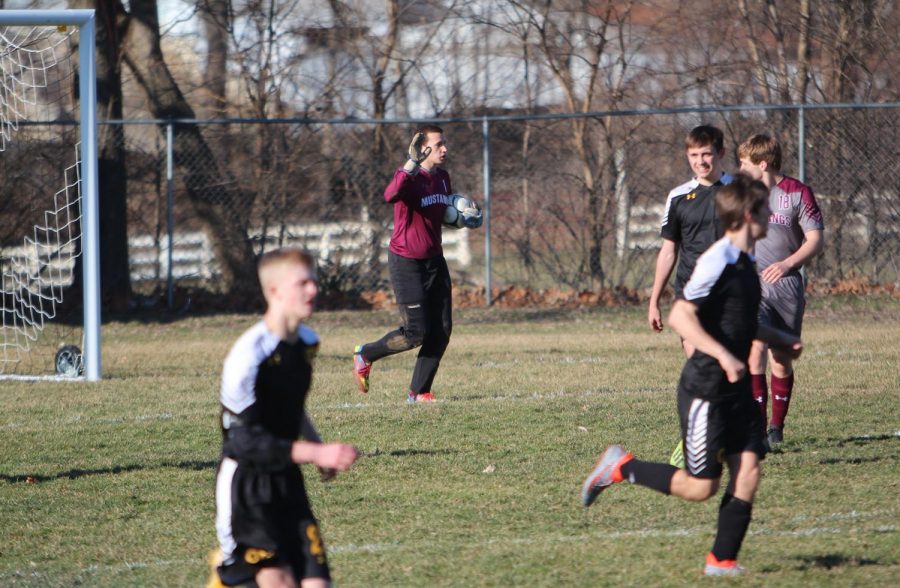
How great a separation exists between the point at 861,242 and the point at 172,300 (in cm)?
946

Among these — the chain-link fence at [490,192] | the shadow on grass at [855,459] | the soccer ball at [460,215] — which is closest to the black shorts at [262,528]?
the shadow on grass at [855,459]

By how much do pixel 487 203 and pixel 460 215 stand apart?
21.7 feet

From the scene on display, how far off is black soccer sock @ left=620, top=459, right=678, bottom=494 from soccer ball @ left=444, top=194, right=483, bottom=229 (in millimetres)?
4259

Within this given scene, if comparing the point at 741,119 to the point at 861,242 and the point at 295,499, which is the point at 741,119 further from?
the point at 295,499

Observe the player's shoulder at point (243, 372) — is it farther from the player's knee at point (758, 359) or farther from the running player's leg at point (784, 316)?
the running player's leg at point (784, 316)

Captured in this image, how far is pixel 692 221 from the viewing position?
6.80 meters

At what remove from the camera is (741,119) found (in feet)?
51.6

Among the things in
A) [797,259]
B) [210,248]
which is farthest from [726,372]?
[210,248]

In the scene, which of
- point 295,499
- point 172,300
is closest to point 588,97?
point 172,300

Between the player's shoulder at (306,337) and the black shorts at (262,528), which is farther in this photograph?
the player's shoulder at (306,337)

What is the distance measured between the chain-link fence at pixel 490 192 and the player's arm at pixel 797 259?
830 centimetres

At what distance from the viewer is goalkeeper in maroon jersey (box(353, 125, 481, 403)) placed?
29.2ft

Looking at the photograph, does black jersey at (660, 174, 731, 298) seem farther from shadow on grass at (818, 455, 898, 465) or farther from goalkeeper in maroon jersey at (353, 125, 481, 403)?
goalkeeper in maroon jersey at (353, 125, 481, 403)

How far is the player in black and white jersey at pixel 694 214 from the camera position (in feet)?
21.5
